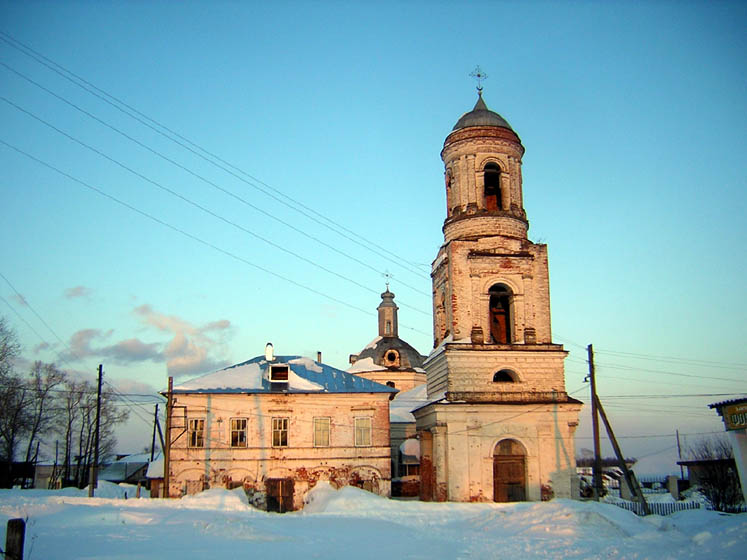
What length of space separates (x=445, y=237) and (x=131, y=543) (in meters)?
23.3

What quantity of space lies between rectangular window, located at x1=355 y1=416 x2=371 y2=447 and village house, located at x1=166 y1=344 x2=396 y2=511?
5cm

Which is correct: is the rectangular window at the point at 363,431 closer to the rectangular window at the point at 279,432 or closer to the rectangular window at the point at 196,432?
the rectangular window at the point at 279,432

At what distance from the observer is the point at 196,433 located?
32188mm

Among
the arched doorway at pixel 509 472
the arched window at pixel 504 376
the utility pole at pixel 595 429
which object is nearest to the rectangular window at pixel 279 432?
the arched doorway at pixel 509 472

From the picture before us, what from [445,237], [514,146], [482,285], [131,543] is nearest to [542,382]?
[482,285]

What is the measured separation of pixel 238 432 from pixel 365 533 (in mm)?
14705

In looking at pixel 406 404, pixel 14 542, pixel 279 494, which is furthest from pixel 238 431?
pixel 14 542

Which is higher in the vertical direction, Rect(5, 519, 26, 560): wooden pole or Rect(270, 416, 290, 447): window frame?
Rect(270, 416, 290, 447): window frame

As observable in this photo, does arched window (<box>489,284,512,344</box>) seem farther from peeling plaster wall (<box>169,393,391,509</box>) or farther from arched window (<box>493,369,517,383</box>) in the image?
peeling plaster wall (<box>169,393,391,509</box>)

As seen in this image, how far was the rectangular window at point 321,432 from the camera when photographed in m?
32.5

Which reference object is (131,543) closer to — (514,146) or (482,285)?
(482,285)

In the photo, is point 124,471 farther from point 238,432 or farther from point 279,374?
point 279,374

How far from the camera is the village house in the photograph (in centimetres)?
3175

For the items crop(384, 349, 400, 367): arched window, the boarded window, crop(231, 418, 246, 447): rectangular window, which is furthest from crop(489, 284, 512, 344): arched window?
crop(384, 349, 400, 367): arched window
